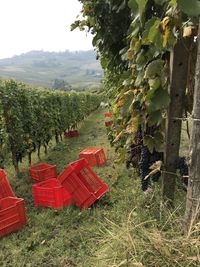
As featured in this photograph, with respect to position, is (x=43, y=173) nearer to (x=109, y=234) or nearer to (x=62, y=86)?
(x=109, y=234)

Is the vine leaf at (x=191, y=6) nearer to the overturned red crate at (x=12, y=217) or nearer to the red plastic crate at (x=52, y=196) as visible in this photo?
the overturned red crate at (x=12, y=217)

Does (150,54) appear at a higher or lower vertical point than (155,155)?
higher

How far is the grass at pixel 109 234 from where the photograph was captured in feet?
7.02

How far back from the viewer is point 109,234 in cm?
241

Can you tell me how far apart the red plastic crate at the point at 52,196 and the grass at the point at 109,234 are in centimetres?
13

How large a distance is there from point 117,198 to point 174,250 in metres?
3.67

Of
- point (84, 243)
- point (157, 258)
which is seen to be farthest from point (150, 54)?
point (84, 243)

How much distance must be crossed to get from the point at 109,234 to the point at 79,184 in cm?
340

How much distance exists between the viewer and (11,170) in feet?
33.9

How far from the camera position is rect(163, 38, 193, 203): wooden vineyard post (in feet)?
8.71

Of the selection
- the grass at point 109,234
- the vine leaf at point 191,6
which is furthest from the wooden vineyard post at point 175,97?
the vine leaf at point 191,6

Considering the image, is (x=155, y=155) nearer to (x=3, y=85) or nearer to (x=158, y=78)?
(x=158, y=78)

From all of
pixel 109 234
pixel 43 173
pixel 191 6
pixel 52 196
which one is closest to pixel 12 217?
pixel 52 196

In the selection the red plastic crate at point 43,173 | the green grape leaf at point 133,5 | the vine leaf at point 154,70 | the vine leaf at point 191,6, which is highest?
the green grape leaf at point 133,5
